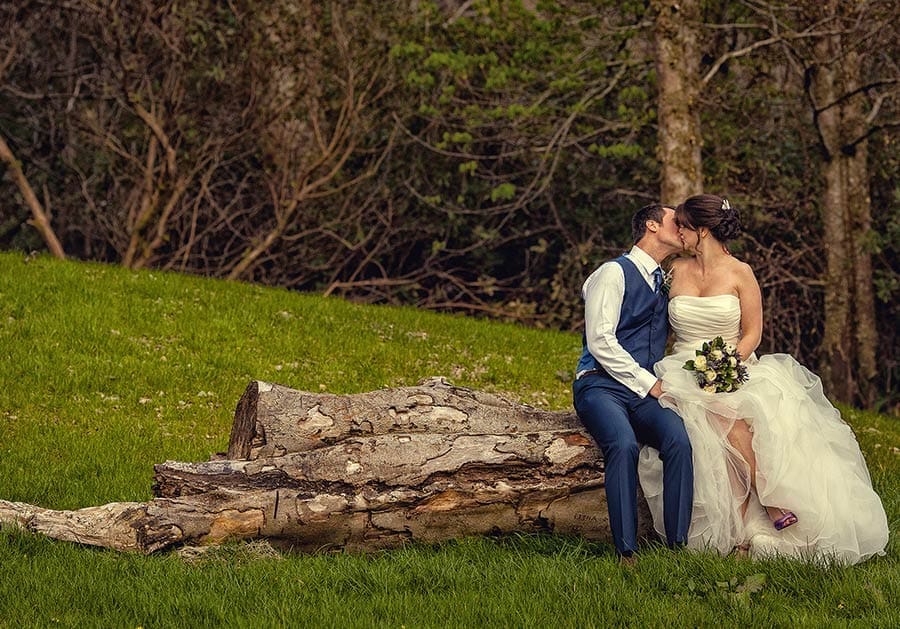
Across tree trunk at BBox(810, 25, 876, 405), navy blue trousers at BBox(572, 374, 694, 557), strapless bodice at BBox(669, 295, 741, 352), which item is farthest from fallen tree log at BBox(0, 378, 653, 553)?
tree trunk at BBox(810, 25, 876, 405)

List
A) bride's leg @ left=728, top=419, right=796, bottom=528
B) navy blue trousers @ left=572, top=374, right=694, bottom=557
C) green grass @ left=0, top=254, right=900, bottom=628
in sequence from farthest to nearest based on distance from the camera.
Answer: bride's leg @ left=728, top=419, right=796, bottom=528, navy blue trousers @ left=572, top=374, right=694, bottom=557, green grass @ left=0, top=254, right=900, bottom=628

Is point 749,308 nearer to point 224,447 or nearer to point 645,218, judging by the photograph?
point 645,218

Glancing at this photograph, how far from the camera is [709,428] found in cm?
715

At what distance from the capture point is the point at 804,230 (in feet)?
65.9

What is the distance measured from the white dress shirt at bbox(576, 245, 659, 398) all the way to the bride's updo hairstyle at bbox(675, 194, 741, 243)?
0.69 meters

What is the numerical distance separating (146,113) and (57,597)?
15275mm

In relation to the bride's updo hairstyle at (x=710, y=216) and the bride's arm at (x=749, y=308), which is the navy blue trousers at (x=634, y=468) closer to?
the bride's arm at (x=749, y=308)

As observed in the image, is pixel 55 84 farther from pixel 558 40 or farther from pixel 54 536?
pixel 54 536

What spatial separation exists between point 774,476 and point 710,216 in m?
1.93

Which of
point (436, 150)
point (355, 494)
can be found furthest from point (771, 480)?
point (436, 150)

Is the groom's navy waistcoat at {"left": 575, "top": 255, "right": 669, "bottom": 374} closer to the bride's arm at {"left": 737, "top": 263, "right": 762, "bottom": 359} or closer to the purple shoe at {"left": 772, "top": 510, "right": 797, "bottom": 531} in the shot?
the bride's arm at {"left": 737, "top": 263, "right": 762, "bottom": 359}

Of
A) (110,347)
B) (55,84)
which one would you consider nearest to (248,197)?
(55,84)

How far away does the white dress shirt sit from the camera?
743cm

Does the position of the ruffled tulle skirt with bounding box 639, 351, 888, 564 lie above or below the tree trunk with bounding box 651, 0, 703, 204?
below
